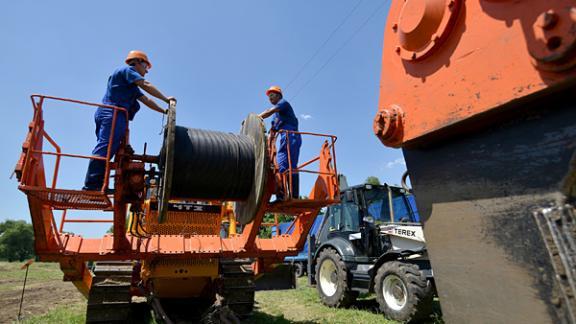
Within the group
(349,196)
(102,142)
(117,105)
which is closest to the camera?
(102,142)

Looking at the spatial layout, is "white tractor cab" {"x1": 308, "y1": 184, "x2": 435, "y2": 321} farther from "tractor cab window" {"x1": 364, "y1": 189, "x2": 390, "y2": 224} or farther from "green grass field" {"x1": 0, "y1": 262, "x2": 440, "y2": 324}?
"green grass field" {"x1": 0, "y1": 262, "x2": 440, "y2": 324}

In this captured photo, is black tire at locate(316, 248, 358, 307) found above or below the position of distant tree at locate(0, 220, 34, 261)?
below

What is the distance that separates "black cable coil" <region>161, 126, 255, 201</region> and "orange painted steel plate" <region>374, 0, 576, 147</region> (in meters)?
3.04

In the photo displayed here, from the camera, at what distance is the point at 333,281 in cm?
952

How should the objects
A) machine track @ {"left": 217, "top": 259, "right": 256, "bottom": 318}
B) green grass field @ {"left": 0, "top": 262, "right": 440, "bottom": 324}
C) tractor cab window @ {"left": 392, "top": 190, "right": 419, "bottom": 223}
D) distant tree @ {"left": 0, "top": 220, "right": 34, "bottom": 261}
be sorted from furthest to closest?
distant tree @ {"left": 0, "top": 220, "right": 34, "bottom": 261}
tractor cab window @ {"left": 392, "top": 190, "right": 419, "bottom": 223}
green grass field @ {"left": 0, "top": 262, "right": 440, "bottom": 324}
machine track @ {"left": 217, "top": 259, "right": 256, "bottom": 318}

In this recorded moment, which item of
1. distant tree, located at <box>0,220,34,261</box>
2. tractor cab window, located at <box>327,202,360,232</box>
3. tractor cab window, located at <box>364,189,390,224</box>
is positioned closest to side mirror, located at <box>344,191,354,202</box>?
tractor cab window, located at <box>327,202,360,232</box>

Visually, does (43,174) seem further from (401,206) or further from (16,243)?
(16,243)

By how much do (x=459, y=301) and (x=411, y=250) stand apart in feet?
20.5

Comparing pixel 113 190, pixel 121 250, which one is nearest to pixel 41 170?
pixel 113 190

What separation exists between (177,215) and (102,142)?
3607mm

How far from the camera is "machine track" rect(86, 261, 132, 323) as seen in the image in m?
5.86

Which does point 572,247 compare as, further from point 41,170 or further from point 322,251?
point 322,251

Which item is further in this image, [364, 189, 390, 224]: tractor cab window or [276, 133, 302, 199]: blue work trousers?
[364, 189, 390, 224]: tractor cab window

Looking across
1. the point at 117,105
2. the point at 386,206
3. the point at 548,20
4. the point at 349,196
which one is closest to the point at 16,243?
the point at 349,196
